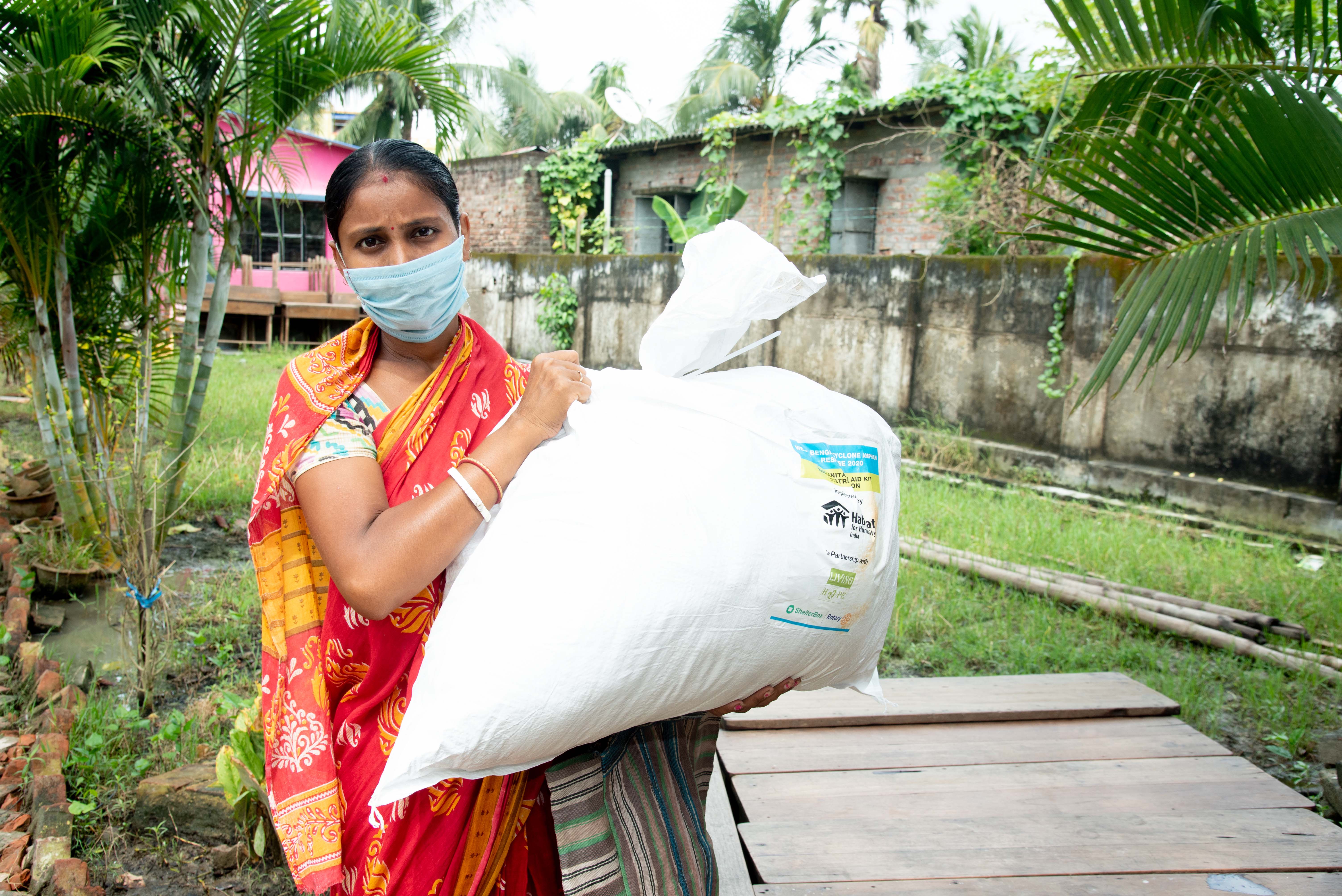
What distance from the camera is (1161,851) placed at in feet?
6.36

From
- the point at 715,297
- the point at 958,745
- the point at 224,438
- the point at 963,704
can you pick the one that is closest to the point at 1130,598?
the point at 963,704

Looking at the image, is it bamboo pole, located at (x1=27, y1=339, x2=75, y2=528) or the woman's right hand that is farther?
bamboo pole, located at (x1=27, y1=339, x2=75, y2=528)

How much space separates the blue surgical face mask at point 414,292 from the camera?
4.26 ft

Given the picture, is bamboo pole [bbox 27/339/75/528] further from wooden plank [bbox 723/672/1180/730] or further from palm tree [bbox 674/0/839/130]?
palm tree [bbox 674/0/839/130]

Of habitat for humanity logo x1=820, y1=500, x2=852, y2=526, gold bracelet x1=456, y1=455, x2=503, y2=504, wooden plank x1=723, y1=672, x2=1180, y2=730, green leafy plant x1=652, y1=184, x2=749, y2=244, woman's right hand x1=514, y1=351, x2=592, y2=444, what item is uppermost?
green leafy plant x1=652, y1=184, x2=749, y2=244

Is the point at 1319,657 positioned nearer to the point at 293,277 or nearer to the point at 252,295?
the point at 252,295

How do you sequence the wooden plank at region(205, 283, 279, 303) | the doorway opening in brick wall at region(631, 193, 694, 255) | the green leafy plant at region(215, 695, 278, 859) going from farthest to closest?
the wooden plank at region(205, 283, 279, 303), the doorway opening in brick wall at region(631, 193, 694, 255), the green leafy plant at region(215, 695, 278, 859)

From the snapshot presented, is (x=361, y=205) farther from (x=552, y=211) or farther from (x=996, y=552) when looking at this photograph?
(x=552, y=211)

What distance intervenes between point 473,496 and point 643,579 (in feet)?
0.77

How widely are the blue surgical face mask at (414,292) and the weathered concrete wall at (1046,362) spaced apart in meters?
3.50

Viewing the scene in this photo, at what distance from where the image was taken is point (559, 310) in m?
10.6

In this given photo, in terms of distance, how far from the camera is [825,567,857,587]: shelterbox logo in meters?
1.17

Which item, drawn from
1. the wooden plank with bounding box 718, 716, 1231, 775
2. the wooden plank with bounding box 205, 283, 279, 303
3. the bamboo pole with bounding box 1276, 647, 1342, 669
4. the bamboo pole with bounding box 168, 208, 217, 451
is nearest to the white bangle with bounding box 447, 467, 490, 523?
the wooden plank with bounding box 718, 716, 1231, 775

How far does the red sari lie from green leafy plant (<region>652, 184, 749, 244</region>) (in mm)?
8582
